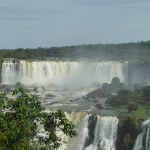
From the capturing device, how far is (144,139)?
37531 millimetres

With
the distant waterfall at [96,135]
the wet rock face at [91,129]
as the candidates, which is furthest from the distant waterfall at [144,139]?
the wet rock face at [91,129]

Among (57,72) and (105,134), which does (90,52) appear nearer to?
(57,72)

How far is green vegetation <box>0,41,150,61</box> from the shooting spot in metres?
80.8

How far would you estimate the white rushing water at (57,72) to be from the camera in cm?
7075

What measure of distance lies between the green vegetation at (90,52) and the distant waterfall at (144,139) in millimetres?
40595

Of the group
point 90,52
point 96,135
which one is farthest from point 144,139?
point 90,52

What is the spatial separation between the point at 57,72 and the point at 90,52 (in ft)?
56.0

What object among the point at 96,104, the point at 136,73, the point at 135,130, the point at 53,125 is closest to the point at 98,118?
the point at 135,130

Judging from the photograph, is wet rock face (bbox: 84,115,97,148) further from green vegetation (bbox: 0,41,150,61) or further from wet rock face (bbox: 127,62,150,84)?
green vegetation (bbox: 0,41,150,61)

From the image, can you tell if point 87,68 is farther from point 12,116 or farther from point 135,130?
point 12,116

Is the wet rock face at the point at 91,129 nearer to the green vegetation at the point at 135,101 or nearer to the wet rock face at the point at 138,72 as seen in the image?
the green vegetation at the point at 135,101

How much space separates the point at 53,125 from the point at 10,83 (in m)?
55.2

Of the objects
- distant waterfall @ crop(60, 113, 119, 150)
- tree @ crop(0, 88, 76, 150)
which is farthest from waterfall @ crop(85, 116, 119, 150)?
tree @ crop(0, 88, 76, 150)

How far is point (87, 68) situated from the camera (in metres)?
72.4
